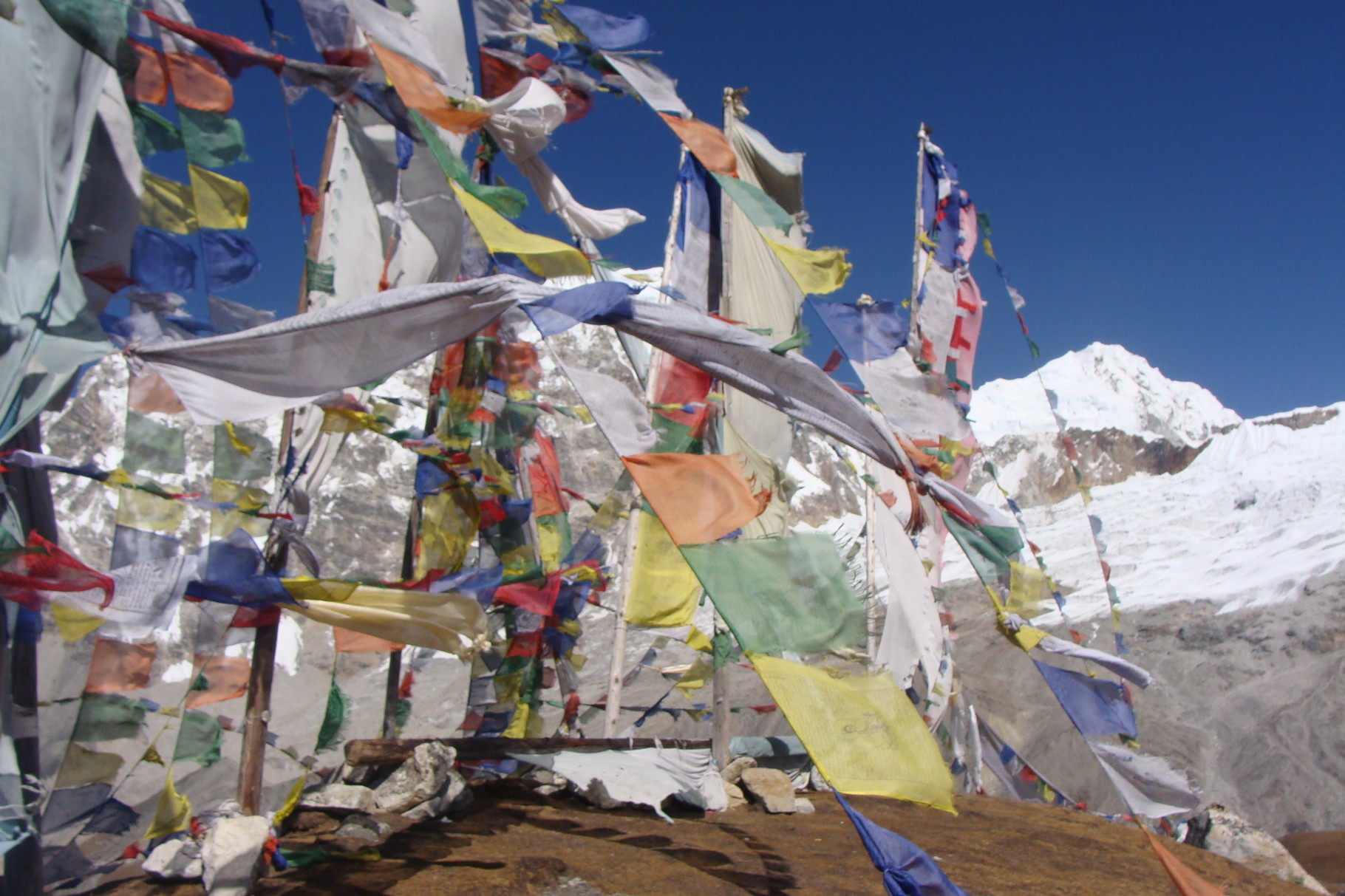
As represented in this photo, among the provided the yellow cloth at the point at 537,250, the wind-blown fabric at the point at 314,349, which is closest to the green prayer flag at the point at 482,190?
the yellow cloth at the point at 537,250

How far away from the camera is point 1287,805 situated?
17.5m

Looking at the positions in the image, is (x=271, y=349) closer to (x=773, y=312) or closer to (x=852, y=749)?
(x=852, y=749)

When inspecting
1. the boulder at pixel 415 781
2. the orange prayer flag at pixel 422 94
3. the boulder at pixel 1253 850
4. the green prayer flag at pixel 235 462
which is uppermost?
the orange prayer flag at pixel 422 94

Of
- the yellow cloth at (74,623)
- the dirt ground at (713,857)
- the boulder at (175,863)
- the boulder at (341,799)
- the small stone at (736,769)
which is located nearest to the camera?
the yellow cloth at (74,623)

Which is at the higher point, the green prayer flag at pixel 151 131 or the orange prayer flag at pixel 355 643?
the green prayer flag at pixel 151 131

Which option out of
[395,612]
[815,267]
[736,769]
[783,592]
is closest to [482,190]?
[815,267]

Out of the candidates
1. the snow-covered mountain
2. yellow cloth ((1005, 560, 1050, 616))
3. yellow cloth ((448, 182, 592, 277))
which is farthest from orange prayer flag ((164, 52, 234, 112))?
the snow-covered mountain

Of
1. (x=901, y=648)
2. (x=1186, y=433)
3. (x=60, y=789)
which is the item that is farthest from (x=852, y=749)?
(x=1186, y=433)

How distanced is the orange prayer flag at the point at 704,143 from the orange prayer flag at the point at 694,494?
2.50 m

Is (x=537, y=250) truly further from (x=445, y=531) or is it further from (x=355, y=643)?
(x=445, y=531)

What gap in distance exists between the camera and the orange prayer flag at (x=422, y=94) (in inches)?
178

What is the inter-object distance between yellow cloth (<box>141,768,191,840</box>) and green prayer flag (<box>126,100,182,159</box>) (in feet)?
10.3

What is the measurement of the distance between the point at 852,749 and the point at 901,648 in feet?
11.2

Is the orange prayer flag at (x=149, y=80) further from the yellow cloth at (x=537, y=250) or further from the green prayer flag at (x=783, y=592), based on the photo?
the green prayer flag at (x=783, y=592)
